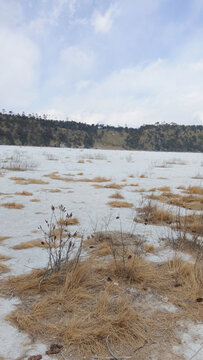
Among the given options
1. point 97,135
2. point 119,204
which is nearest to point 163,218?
point 119,204

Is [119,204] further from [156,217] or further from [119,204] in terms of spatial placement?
[156,217]

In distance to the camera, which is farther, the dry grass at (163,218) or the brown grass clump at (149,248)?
the dry grass at (163,218)

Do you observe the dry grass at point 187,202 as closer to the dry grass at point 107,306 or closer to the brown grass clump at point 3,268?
the dry grass at point 107,306

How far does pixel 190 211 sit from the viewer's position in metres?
5.33

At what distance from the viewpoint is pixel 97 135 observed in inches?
3649

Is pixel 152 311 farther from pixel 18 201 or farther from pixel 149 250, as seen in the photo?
pixel 18 201

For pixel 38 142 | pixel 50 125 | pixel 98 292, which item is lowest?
pixel 98 292

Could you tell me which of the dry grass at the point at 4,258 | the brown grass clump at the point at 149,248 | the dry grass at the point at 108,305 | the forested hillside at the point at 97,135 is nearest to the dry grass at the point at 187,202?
the brown grass clump at the point at 149,248

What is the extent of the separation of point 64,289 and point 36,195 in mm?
4551

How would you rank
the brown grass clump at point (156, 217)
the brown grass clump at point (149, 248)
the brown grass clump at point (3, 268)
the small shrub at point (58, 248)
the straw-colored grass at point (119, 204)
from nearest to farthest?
the small shrub at point (58, 248) → the brown grass clump at point (3, 268) → the brown grass clump at point (149, 248) → the brown grass clump at point (156, 217) → the straw-colored grass at point (119, 204)

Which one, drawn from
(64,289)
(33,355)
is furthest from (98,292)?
(33,355)

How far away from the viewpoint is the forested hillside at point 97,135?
229 ft

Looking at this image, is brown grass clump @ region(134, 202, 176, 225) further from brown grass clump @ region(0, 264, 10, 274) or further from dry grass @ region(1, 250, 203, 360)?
brown grass clump @ region(0, 264, 10, 274)

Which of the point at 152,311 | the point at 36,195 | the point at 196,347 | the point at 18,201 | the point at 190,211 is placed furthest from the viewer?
the point at 36,195
